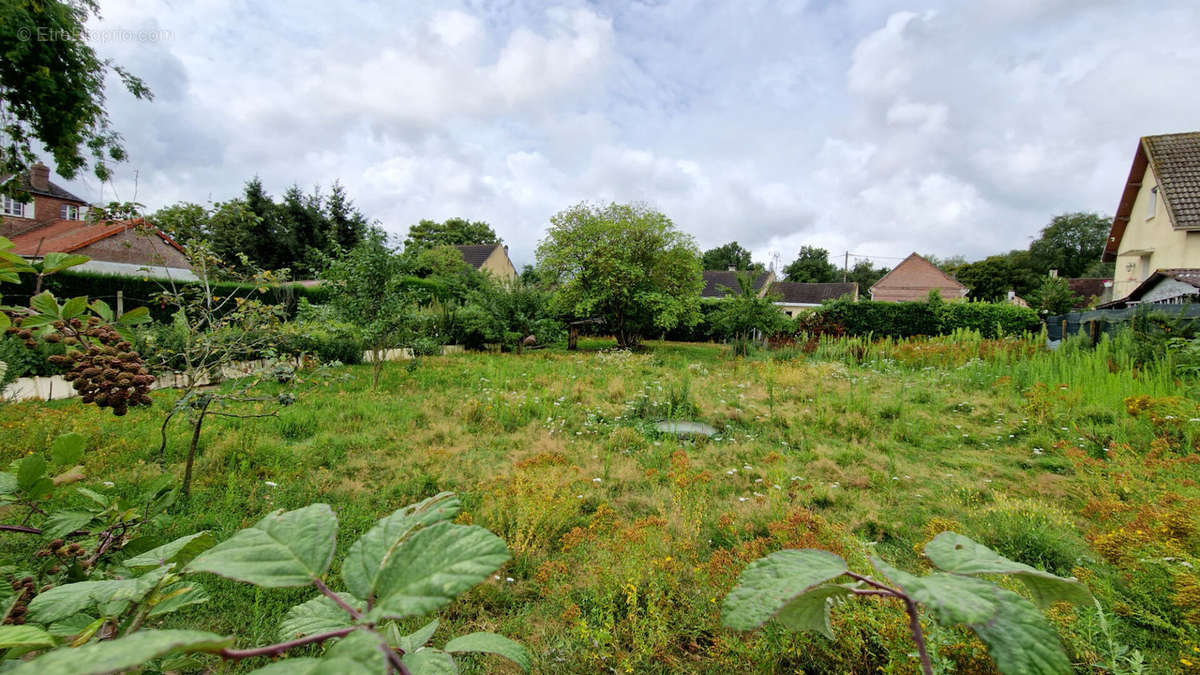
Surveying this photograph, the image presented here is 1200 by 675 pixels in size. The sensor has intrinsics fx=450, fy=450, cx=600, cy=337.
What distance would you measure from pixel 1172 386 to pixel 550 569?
7.07 meters

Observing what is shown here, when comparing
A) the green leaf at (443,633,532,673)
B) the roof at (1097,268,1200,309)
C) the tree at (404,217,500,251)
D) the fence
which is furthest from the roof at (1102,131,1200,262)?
the tree at (404,217,500,251)

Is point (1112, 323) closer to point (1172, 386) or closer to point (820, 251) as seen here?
point (1172, 386)

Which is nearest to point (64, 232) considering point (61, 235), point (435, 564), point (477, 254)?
point (61, 235)

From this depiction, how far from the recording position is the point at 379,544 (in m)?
0.55

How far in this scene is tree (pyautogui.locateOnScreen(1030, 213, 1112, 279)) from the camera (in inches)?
1706

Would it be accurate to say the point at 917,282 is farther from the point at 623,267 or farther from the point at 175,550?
the point at 175,550

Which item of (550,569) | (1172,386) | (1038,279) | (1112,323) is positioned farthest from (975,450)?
(1038,279)

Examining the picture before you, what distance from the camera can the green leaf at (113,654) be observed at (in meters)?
0.27

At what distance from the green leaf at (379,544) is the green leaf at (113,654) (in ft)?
0.51

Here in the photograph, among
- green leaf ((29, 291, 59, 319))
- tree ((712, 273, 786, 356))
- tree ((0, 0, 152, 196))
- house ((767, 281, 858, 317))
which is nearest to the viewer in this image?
green leaf ((29, 291, 59, 319))

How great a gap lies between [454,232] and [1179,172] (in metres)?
45.7

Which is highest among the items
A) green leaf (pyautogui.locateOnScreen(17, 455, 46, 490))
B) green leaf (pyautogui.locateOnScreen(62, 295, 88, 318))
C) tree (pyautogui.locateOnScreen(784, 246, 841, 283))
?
tree (pyautogui.locateOnScreen(784, 246, 841, 283))

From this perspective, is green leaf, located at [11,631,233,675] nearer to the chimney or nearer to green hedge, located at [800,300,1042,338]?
green hedge, located at [800,300,1042,338]

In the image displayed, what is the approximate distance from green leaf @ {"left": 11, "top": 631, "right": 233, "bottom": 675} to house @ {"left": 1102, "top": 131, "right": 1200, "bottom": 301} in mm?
19229
